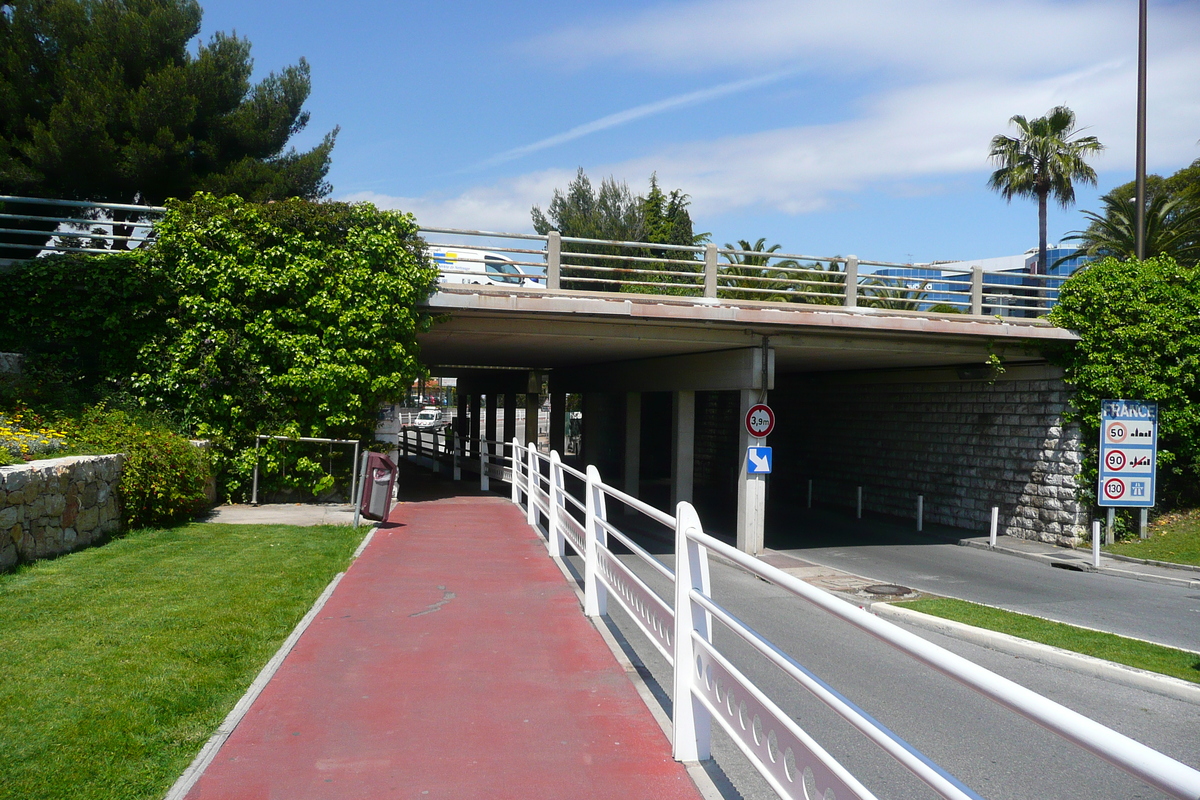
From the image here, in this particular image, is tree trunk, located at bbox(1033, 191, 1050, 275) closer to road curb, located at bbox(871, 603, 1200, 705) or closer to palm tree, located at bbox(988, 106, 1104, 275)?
palm tree, located at bbox(988, 106, 1104, 275)

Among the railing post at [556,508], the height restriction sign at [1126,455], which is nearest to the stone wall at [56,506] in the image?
the railing post at [556,508]

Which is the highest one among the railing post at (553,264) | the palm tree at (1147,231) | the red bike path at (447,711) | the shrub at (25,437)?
the palm tree at (1147,231)

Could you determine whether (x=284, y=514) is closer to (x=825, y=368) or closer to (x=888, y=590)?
(x=888, y=590)

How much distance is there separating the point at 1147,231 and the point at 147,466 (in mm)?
33418

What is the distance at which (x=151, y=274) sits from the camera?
14.9 meters

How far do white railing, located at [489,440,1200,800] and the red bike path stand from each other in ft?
1.39

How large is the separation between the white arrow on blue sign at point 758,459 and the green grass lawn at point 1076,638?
5.85m

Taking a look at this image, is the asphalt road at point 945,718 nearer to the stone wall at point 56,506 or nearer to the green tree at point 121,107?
the stone wall at point 56,506

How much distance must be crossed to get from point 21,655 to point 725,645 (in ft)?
16.7

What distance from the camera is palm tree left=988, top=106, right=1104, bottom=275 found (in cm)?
4134

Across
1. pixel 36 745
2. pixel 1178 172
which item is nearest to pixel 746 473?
pixel 36 745

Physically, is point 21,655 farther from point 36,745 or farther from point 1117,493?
point 1117,493

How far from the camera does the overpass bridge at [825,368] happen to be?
16281 millimetres

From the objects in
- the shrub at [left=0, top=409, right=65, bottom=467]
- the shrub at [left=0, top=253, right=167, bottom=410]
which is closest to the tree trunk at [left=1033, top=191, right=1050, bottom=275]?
the shrub at [left=0, top=253, right=167, bottom=410]
